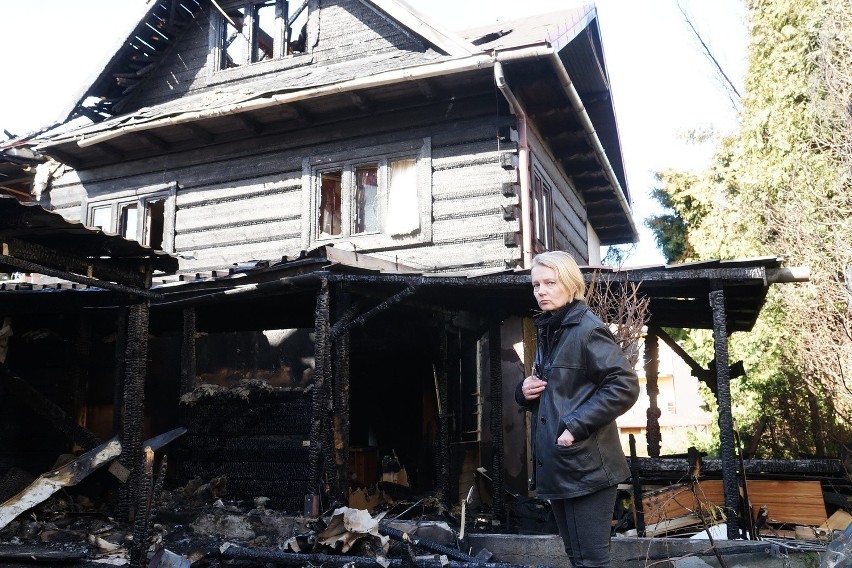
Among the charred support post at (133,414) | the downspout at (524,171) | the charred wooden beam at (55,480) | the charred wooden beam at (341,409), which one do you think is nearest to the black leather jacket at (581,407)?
the charred wooden beam at (341,409)

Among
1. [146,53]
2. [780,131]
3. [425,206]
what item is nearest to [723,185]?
[780,131]

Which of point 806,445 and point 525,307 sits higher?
point 525,307

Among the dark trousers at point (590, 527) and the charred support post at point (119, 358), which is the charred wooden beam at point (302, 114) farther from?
the dark trousers at point (590, 527)

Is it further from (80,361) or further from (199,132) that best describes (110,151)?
(80,361)

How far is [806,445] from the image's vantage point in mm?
14016

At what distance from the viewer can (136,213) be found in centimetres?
1208

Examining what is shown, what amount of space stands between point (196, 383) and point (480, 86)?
18.2 feet

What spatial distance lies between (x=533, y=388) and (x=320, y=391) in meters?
4.32

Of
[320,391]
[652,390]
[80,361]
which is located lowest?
[320,391]

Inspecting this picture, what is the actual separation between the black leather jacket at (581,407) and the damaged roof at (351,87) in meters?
6.47

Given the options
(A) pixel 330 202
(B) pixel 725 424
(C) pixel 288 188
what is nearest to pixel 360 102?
(A) pixel 330 202

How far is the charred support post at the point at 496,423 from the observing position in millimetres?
8820

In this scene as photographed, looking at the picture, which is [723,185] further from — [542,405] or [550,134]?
[542,405]

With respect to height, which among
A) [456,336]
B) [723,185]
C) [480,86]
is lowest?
[456,336]
